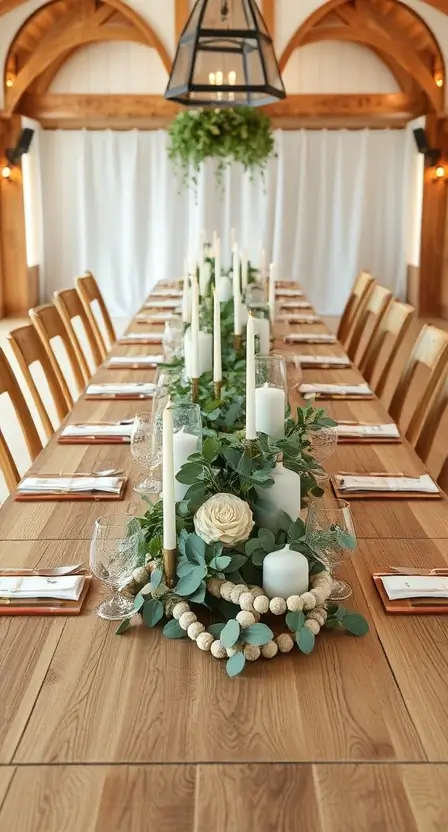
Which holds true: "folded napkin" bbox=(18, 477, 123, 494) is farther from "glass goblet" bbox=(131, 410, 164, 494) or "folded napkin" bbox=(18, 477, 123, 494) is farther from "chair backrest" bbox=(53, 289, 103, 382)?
"chair backrest" bbox=(53, 289, 103, 382)

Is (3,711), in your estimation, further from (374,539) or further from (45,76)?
(45,76)

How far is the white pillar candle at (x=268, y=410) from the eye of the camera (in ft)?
6.32

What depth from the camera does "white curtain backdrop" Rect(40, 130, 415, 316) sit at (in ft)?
32.5

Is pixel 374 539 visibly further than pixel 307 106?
No

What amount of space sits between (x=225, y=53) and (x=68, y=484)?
88.6 inches

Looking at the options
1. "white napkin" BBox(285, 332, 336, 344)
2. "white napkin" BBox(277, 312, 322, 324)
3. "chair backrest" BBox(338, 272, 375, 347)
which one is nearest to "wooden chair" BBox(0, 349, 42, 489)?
"white napkin" BBox(285, 332, 336, 344)

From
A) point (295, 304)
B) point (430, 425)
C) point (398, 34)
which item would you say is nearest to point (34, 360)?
point (430, 425)

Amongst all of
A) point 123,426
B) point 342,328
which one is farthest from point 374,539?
point 342,328

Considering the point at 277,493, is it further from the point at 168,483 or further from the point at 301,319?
the point at 301,319

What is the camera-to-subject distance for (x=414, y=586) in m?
1.70

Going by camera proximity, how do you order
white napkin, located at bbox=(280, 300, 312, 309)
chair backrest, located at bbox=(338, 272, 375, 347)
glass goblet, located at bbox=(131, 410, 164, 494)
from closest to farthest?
glass goblet, located at bbox=(131, 410, 164, 494), chair backrest, located at bbox=(338, 272, 375, 347), white napkin, located at bbox=(280, 300, 312, 309)

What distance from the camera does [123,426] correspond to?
2.89 metres

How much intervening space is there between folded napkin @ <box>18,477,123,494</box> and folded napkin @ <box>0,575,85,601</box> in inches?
22.2

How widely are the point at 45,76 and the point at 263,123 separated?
11.4 ft
